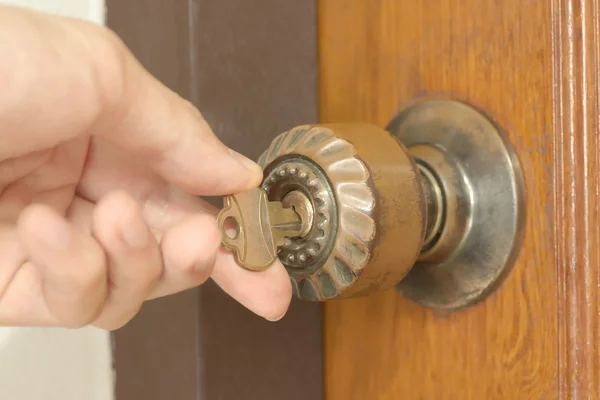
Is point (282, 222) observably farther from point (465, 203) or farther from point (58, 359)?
point (58, 359)

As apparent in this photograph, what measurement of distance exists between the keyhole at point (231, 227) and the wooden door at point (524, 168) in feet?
0.44

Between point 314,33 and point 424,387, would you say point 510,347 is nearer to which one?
point 424,387

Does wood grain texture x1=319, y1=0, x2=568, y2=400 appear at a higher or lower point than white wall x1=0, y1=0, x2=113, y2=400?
higher

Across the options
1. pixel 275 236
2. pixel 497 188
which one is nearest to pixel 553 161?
pixel 497 188

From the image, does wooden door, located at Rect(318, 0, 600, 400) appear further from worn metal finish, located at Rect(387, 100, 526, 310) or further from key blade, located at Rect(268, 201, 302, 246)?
key blade, located at Rect(268, 201, 302, 246)

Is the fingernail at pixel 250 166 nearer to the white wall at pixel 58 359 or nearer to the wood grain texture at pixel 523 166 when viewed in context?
the wood grain texture at pixel 523 166

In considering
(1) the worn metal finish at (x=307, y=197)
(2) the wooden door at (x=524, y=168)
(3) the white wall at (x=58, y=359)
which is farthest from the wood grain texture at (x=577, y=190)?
(3) the white wall at (x=58, y=359)

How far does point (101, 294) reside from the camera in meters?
0.25

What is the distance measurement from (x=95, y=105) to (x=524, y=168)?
21cm

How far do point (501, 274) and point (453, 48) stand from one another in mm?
128

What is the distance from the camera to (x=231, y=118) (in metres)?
0.38

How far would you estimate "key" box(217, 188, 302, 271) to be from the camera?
28 centimetres

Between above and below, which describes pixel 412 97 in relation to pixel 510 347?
above

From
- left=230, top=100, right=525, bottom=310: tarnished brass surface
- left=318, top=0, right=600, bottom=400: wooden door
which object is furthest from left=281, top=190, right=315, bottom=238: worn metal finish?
left=318, top=0, right=600, bottom=400: wooden door
